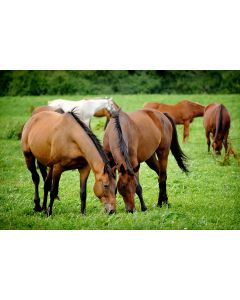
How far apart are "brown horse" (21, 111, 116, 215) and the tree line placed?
0.61 metres

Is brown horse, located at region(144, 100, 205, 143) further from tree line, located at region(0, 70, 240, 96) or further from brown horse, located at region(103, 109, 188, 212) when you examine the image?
brown horse, located at region(103, 109, 188, 212)

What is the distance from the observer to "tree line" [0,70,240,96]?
24.3 ft

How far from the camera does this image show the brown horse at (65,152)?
5974 mm

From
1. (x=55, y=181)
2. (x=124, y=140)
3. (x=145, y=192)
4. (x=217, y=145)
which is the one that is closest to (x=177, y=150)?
(x=145, y=192)

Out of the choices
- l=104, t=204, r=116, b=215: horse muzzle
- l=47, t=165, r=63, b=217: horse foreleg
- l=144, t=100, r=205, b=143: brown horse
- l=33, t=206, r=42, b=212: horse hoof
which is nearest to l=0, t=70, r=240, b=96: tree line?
l=144, t=100, r=205, b=143: brown horse

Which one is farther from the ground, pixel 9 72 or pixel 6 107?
pixel 9 72

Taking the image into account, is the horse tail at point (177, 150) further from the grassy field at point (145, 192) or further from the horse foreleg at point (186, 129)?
the horse foreleg at point (186, 129)

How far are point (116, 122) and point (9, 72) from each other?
5.87ft

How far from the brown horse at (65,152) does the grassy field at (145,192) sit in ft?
0.75

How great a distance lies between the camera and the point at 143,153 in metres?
6.92

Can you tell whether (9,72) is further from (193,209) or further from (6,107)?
(193,209)

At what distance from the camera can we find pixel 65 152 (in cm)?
642


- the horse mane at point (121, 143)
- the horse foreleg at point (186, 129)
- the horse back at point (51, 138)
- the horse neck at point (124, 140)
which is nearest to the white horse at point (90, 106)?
the horse foreleg at point (186, 129)
